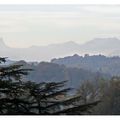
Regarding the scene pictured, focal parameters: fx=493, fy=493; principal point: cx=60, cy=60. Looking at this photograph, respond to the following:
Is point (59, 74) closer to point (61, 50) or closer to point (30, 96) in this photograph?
point (61, 50)

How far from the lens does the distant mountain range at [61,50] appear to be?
549 centimetres

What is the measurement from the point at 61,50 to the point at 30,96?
62 centimetres

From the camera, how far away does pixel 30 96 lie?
215 inches

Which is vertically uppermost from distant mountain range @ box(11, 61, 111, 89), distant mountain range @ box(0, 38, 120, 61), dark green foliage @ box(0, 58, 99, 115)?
distant mountain range @ box(0, 38, 120, 61)

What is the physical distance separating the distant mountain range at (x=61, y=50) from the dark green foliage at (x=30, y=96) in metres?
0.14

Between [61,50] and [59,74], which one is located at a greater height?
[61,50]

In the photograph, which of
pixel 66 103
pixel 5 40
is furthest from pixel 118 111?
pixel 5 40

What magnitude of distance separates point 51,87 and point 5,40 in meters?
0.73

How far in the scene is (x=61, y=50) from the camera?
550cm

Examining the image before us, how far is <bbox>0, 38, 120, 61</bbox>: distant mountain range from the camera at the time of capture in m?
5.49

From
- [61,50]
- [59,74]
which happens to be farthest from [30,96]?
[61,50]

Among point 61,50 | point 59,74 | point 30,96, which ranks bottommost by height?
point 30,96

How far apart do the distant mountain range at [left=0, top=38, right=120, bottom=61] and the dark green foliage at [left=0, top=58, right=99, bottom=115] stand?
5.4 inches

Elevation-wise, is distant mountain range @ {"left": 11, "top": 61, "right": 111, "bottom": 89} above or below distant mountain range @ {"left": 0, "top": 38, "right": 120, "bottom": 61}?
below
